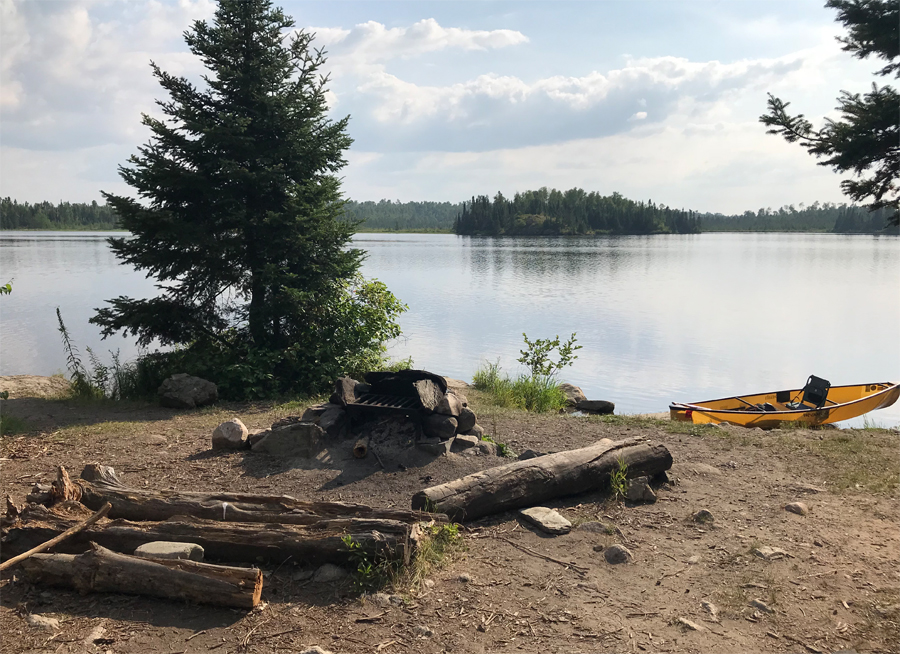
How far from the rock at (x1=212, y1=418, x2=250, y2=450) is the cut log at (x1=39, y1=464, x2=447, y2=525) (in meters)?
2.16

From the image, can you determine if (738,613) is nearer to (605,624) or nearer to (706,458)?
(605,624)

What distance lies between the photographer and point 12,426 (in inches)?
325

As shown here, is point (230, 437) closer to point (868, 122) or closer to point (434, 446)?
point (434, 446)

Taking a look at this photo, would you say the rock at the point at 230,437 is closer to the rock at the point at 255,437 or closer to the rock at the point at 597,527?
the rock at the point at 255,437

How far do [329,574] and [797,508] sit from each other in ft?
13.9

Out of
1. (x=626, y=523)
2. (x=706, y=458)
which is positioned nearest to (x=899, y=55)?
(x=706, y=458)

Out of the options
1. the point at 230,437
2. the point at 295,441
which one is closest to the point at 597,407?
the point at 295,441

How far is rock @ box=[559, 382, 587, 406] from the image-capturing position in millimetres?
13312

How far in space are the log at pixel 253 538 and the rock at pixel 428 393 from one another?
8.37 ft

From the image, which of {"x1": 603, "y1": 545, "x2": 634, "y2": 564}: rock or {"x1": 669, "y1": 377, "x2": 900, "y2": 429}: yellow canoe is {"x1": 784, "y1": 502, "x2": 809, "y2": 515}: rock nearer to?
{"x1": 603, "y1": 545, "x2": 634, "y2": 564}: rock

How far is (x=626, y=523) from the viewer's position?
5367 mm

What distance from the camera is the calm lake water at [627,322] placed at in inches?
669

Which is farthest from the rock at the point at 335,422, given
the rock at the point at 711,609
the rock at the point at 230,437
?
the rock at the point at 711,609

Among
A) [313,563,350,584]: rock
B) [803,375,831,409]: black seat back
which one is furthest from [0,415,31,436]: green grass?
[803,375,831,409]: black seat back
